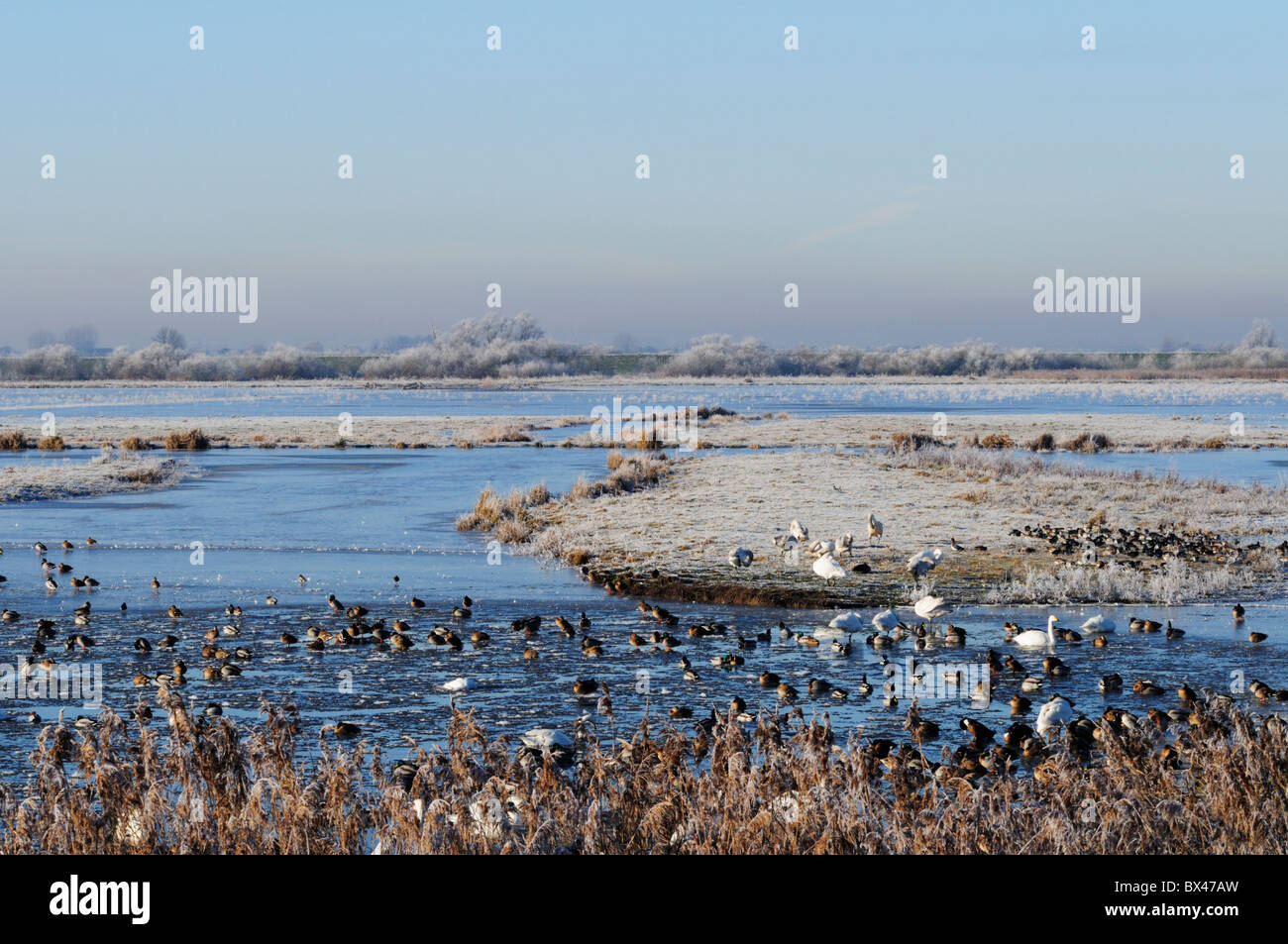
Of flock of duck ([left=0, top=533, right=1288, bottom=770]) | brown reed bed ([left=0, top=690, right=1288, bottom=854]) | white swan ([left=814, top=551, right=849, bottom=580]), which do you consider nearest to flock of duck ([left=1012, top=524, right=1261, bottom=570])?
flock of duck ([left=0, top=533, right=1288, bottom=770])

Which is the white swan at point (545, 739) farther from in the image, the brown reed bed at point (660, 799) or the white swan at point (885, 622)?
the white swan at point (885, 622)

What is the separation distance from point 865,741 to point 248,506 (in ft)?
75.7

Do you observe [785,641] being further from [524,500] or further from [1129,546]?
[524,500]

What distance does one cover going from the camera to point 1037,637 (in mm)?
13758

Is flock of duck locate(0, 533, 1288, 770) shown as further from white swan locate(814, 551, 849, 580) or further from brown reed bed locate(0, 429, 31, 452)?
brown reed bed locate(0, 429, 31, 452)

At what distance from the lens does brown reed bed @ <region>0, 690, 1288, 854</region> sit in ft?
22.6

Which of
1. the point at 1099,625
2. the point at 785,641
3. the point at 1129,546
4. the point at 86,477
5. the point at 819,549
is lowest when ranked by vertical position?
the point at 785,641

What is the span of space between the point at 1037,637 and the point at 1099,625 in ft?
4.45

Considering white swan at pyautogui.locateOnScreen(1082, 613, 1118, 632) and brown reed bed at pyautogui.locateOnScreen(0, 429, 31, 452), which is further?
brown reed bed at pyautogui.locateOnScreen(0, 429, 31, 452)

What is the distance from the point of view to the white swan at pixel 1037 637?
13.8 metres

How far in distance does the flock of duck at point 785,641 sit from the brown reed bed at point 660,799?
3.39 feet

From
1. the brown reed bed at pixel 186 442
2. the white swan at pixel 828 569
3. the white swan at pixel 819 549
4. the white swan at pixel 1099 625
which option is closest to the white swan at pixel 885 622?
the white swan at pixel 1099 625

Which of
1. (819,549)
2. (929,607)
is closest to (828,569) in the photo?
(819,549)

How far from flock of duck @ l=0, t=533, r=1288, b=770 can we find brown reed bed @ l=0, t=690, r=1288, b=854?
3.39 ft
